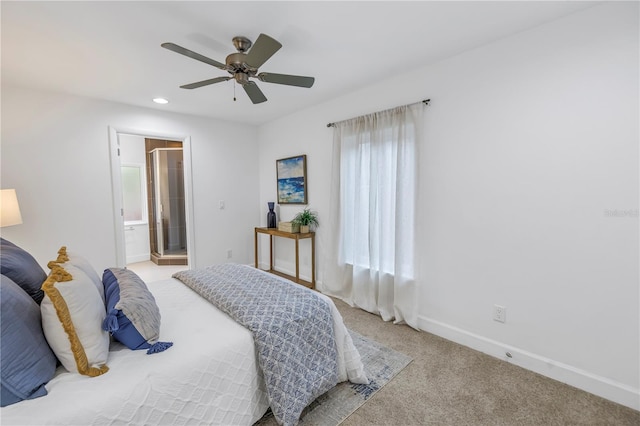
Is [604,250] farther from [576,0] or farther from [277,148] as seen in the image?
[277,148]

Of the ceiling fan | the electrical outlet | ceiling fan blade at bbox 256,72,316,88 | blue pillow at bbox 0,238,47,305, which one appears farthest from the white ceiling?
the electrical outlet

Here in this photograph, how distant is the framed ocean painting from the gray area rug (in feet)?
7.03

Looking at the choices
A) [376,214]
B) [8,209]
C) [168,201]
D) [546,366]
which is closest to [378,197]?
[376,214]

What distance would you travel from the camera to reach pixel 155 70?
250 cm

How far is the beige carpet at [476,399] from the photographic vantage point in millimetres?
1621

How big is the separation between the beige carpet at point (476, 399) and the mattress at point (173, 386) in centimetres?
70

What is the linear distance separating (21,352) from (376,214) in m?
2.57

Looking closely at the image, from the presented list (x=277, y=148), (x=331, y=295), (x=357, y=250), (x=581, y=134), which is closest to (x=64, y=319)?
(x=357, y=250)

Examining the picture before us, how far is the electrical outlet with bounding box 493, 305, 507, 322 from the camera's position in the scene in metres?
2.17

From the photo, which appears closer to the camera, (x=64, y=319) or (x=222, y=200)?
(x=64, y=319)

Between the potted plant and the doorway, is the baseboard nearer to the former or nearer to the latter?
the potted plant

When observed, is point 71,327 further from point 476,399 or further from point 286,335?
point 476,399

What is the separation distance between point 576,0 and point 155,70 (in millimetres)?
3129

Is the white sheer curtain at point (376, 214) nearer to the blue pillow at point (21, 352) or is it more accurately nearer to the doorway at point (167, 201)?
the blue pillow at point (21, 352)
